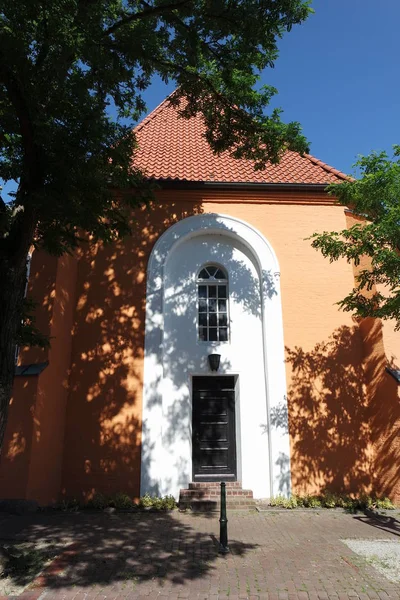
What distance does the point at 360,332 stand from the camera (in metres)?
9.58

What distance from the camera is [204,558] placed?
539 cm

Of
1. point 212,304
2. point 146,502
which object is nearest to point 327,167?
point 212,304

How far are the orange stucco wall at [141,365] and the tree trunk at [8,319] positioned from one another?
9.70 feet

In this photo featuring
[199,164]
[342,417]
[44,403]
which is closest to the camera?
[44,403]

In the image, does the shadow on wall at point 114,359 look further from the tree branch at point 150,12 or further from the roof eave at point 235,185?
the tree branch at point 150,12

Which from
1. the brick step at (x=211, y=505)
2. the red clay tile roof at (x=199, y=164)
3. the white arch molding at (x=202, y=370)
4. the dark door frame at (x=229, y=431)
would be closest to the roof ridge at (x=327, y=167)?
the red clay tile roof at (x=199, y=164)

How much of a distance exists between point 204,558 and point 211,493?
3.12m

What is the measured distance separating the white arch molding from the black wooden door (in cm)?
28

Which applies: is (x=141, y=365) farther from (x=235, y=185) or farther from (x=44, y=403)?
(x=235, y=185)

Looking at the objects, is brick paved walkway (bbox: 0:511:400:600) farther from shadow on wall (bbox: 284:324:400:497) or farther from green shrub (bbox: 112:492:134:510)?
shadow on wall (bbox: 284:324:400:497)

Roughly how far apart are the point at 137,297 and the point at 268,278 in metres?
3.16

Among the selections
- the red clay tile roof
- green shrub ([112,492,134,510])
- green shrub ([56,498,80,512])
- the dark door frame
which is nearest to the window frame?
the dark door frame

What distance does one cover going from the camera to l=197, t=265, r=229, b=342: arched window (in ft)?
32.1

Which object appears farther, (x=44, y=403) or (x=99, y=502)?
(x=99, y=502)
